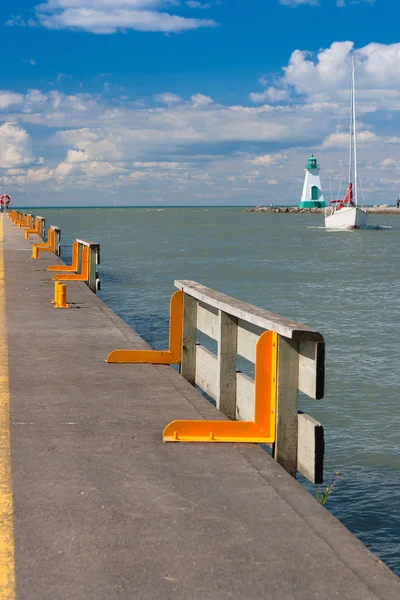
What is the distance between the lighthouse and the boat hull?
6843cm

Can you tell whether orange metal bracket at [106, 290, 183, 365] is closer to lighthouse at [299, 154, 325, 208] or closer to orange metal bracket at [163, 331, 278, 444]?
orange metal bracket at [163, 331, 278, 444]

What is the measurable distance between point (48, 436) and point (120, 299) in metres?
19.0

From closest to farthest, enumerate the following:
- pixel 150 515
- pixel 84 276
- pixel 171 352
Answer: pixel 150 515 < pixel 171 352 < pixel 84 276

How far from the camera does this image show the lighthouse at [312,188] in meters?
168

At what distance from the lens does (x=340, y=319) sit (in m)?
21.2

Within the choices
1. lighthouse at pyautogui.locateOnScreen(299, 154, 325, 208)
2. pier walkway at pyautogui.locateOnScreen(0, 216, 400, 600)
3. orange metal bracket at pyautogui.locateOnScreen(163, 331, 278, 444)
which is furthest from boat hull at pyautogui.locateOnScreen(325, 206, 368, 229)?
orange metal bracket at pyautogui.locateOnScreen(163, 331, 278, 444)

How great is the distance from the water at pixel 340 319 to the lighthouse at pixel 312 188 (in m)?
115

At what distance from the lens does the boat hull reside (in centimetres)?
Result: 9412

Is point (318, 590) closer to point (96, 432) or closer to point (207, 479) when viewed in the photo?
point (207, 479)

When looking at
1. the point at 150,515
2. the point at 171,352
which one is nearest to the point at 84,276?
the point at 171,352

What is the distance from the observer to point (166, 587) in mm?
3697

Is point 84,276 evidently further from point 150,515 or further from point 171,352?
point 150,515

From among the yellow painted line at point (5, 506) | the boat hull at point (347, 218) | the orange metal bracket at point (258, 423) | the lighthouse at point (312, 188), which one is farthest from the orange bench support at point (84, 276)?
the lighthouse at point (312, 188)

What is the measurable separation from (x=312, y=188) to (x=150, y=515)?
172976 millimetres
